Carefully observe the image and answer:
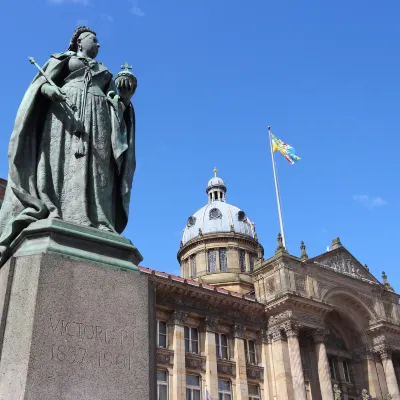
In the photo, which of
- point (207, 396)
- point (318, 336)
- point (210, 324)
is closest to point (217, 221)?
point (318, 336)

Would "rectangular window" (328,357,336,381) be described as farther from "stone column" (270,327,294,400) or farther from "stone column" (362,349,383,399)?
"stone column" (270,327,294,400)

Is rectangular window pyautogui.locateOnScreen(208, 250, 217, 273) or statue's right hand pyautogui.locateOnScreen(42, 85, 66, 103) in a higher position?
rectangular window pyautogui.locateOnScreen(208, 250, 217, 273)

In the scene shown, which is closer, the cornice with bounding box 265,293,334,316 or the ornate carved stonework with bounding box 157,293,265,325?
the ornate carved stonework with bounding box 157,293,265,325

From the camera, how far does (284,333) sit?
37.8 m

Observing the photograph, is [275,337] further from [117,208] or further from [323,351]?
[117,208]

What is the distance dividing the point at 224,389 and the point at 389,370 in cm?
1476

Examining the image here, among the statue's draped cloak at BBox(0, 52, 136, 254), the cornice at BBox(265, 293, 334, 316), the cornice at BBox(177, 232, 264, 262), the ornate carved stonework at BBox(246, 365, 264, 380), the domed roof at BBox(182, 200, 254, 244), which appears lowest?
the statue's draped cloak at BBox(0, 52, 136, 254)

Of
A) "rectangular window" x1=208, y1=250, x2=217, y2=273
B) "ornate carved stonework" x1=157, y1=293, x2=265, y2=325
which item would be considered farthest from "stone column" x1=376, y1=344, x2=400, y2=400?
"rectangular window" x1=208, y1=250, x2=217, y2=273

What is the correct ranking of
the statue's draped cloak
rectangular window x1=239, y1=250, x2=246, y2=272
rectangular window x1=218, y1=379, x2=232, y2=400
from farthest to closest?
rectangular window x1=239, y1=250, x2=246, y2=272 → rectangular window x1=218, y1=379, x2=232, y2=400 → the statue's draped cloak

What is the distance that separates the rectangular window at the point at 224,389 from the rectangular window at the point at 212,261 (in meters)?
16.6

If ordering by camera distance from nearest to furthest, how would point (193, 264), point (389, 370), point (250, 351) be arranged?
point (250, 351) < point (389, 370) < point (193, 264)

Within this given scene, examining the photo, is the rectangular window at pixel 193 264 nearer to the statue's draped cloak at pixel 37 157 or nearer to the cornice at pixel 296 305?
the cornice at pixel 296 305

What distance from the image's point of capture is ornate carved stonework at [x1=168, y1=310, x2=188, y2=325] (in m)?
34.7

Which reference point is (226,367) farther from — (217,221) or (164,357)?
(217,221)
